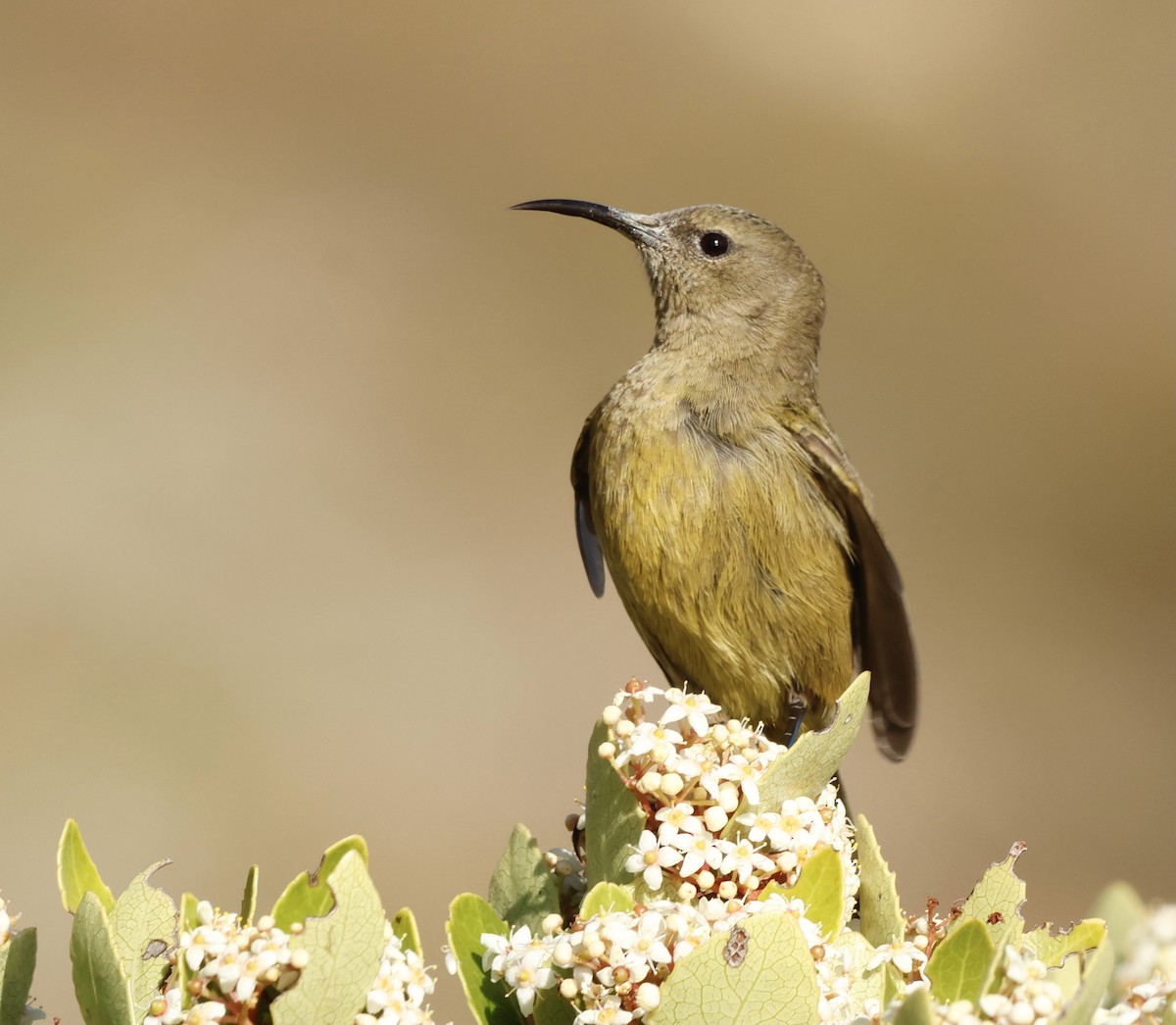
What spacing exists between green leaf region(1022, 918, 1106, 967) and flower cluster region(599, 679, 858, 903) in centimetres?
29

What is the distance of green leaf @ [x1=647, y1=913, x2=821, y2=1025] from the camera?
1738 millimetres

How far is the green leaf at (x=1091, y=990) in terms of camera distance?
63.1 inches

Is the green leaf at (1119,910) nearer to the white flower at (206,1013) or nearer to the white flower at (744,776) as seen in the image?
the white flower at (744,776)

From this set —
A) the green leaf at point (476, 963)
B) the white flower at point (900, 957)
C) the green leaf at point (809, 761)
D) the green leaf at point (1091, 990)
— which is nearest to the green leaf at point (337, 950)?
the green leaf at point (476, 963)

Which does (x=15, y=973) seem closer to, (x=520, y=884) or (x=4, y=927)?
(x=4, y=927)

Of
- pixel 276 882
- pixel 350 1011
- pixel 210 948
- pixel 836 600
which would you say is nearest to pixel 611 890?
pixel 350 1011

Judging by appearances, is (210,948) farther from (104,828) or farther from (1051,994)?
(104,828)

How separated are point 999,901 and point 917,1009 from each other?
0.64 metres

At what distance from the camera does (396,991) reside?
1882mm

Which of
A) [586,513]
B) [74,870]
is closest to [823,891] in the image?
[74,870]

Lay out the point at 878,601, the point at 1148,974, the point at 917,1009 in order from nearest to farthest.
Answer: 1. the point at 917,1009
2. the point at 1148,974
3. the point at 878,601

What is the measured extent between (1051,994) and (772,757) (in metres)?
0.74

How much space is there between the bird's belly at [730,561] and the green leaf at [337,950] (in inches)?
74.1

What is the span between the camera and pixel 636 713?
7.29 ft
